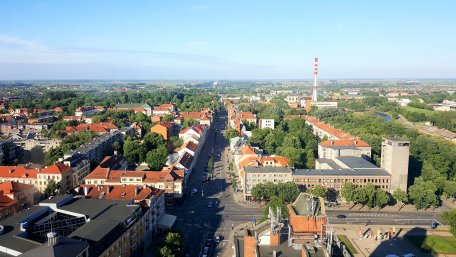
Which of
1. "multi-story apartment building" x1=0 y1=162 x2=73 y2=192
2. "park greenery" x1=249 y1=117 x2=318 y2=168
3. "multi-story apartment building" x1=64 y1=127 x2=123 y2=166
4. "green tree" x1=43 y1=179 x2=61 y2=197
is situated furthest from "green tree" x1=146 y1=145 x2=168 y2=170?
"park greenery" x1=249 y1=117 x2=318 y2=168

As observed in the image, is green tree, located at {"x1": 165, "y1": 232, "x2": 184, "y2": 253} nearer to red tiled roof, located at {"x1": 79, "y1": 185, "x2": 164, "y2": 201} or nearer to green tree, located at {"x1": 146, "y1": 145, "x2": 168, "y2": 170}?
red tiled roof, located at {"x1": 79, "y1": 185, "x2": 164, "y2": 201}

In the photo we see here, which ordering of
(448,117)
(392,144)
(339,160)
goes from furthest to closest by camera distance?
(448,117) < (339,160) < (392,144)

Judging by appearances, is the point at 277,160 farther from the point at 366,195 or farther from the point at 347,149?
the point at 366,195

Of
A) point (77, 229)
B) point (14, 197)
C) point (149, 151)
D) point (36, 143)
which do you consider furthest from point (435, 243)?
point (36, 143)

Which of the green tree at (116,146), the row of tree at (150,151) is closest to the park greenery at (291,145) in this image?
the row of tree at (150,151)

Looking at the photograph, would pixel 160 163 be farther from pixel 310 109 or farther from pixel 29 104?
pixel 29 104

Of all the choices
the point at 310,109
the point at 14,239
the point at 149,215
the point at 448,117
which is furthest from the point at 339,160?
the point at 310,109
